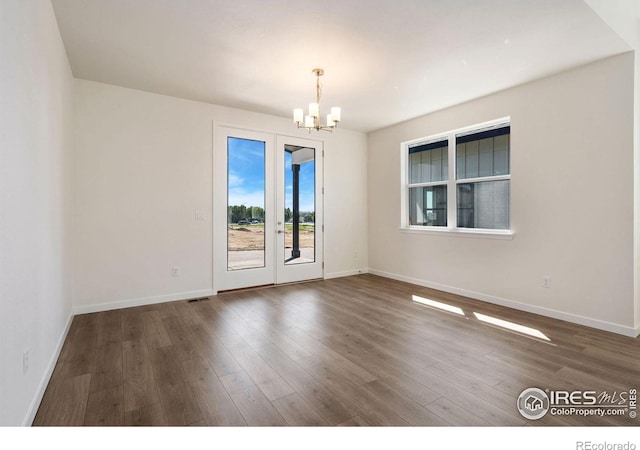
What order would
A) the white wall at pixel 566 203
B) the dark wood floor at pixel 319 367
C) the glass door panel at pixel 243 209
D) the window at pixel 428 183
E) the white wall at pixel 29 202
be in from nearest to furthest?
1. the white wall at pixel 29 202
2. the dark wood floor at pixel 319 367
3. the white wall at pixel 566 203
4. the glass door panel at pixel 243 209
5. the window at pixel 428 183

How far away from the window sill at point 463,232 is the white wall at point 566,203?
0.07 meters

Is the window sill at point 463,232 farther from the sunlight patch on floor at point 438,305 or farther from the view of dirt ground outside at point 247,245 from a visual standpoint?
the view of dirt ground outside at point 247,245

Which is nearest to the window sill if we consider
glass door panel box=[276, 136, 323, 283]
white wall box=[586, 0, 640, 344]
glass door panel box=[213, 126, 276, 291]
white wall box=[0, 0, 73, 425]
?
white wall box=[586, 0, 640, 344]

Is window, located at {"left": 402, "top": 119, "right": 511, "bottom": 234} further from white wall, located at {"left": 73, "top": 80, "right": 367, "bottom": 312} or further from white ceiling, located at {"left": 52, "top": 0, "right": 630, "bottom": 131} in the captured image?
white wall, located at {"left": 73, "top": 80, "right": 367, "bottom": 312}

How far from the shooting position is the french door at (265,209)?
470 centimetres

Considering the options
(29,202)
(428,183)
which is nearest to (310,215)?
(428,183)

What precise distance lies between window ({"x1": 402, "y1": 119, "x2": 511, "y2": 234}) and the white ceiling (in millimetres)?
655

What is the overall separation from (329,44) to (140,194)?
294cm

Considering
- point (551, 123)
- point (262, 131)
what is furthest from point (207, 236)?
point (551, 123)

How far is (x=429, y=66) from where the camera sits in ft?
11.1

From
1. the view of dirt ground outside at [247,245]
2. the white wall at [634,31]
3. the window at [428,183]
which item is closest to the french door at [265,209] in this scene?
the view of dirt ground outside at [247,245]

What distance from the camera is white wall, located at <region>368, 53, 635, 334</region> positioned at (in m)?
3.12
